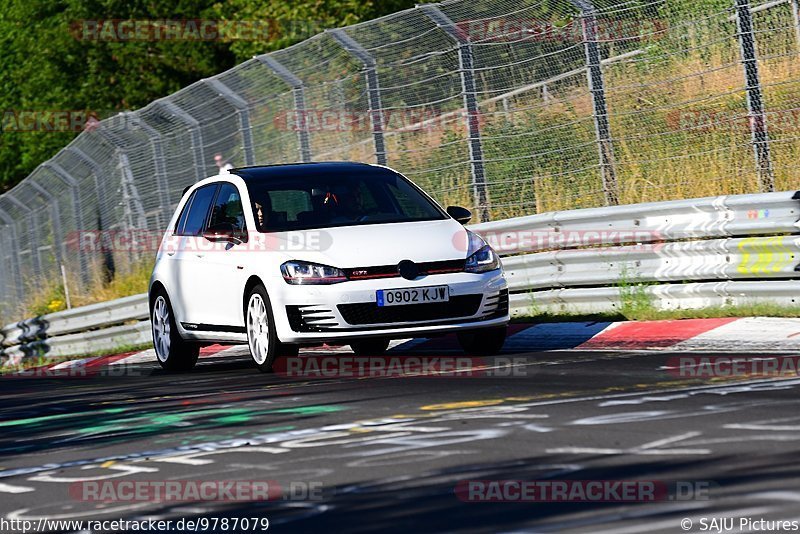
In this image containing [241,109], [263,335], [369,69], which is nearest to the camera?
[263,335]

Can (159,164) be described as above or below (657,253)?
above

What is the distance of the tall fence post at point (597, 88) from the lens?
45.2ft

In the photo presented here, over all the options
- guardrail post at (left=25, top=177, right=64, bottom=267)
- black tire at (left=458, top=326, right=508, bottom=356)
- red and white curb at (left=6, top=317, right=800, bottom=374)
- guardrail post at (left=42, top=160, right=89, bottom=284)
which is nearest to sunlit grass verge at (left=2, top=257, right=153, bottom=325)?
guardrail post at (left=42, top=160, right=89, bottom=284)

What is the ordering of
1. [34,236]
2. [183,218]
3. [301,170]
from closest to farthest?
[301,170] → [183,218] → [34,236]

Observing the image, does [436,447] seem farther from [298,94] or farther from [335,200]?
[298,94]

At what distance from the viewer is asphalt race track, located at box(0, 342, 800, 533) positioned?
5.21 m

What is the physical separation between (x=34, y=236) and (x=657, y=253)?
18.0m

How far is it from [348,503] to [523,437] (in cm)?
138

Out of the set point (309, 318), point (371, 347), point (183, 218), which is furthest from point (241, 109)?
point (309, 318)

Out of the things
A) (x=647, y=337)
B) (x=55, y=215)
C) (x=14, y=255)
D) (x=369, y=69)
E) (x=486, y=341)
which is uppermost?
(x=369, y=69)

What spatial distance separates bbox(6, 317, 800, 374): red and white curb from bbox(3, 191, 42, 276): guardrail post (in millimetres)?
15081

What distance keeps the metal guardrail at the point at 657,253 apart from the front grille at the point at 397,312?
233 centimetres

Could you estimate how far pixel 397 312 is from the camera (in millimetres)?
10609

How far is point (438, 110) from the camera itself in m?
15.7
